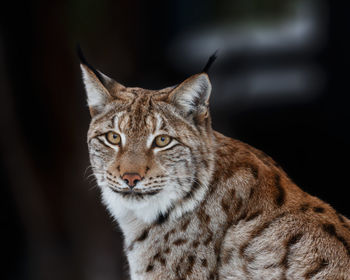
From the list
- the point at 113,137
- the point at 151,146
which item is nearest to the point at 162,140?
the point at 151,146

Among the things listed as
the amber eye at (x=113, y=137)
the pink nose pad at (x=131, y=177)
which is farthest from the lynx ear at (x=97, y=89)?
the pink nose pad at (x=131, y=177)

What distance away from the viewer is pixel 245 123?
11047 mm

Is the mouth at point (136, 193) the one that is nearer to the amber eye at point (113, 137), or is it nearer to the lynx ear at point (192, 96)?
the amber eye at point (113, 137)

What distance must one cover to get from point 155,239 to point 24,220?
21.1 feet

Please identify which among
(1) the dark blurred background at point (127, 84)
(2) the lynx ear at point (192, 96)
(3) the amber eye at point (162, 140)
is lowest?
(1) the dark blurred background at point (127, 84)

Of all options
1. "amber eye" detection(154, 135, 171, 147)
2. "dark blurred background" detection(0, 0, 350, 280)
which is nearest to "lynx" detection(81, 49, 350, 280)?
"amber eye" detection(154, 135, 171, 147)

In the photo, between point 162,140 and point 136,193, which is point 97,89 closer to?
point 162,140

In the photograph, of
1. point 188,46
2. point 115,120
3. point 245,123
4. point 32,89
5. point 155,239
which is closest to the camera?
point 115,120

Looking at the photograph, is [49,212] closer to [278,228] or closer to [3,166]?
[3,166]

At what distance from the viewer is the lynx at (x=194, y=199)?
13.8 ft

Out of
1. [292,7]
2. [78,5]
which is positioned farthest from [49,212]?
[292,7]

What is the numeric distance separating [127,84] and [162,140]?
5.18 metres

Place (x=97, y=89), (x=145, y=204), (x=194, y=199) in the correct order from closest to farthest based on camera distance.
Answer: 1. (x=97, y=89)
2. (x=145, y=204)
3. (x=194, y=199)

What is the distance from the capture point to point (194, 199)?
14.8ft
